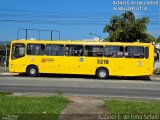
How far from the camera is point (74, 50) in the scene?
2880 centimetres

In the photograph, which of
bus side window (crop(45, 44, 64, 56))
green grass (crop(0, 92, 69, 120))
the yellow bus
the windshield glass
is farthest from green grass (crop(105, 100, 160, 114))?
the windshield glass

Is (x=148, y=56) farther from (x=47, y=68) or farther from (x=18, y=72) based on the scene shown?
(x=18, y=72)

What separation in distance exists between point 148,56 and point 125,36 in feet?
39.9

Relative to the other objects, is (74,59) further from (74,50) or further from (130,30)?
(130,30)

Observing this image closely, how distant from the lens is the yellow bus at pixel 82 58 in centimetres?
2833

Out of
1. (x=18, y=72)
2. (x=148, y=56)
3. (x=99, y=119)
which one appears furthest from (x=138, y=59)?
(x=99, y=119)

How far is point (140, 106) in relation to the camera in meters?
11.9

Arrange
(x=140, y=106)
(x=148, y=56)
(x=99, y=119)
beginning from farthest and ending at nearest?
(x=148, y=56) → (x=140, y=106) → (x=99, y=119)

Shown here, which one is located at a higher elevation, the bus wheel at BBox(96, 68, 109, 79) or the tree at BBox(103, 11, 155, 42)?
the tree at BBox(103, 11, 155, 42)

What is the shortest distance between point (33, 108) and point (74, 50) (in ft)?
59.0

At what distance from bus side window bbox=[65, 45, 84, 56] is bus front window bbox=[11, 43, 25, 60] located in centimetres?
308

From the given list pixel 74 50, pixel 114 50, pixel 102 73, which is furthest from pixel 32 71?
pixel 114 50

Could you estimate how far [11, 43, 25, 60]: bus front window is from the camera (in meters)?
28.9

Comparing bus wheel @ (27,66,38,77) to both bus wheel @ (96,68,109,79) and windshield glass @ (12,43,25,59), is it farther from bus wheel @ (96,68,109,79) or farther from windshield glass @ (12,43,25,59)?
bus wheel @ (96,68,109,79)
